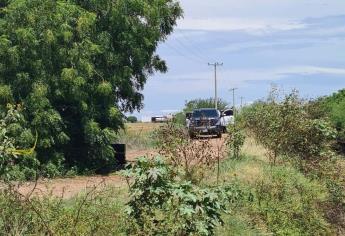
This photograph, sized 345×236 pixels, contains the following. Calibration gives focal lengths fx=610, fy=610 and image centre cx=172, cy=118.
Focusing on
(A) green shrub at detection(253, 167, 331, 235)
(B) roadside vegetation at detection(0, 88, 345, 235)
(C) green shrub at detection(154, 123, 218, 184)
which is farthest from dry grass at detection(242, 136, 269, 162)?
(C) green shrub at detection(154, 123, 218, 184)

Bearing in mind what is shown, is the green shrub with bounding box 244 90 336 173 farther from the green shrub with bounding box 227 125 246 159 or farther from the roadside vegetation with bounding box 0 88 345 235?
the green shrub with bounding box 227 125 246 159

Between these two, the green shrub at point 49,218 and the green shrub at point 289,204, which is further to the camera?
the green shrub at point 289,204

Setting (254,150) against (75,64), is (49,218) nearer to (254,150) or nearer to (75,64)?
(75,64)

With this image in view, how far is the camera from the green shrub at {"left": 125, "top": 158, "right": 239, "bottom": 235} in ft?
24.7

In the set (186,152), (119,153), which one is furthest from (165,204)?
(119,153)

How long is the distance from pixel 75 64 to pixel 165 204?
10.2 m

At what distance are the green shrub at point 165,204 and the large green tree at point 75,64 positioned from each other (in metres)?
9.34

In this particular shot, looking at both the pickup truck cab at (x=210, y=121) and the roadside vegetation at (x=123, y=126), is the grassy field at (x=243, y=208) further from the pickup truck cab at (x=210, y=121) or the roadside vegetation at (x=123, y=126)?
the pickup truck cab at (x=210, y=121)

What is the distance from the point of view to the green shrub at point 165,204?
754 centimetres

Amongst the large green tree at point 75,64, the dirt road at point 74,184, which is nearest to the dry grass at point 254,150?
the dirt road at point 74,184

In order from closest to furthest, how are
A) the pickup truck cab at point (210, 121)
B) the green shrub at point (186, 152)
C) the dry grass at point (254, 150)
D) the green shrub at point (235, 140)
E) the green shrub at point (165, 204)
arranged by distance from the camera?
the green shrub at point (165, 204), the green shrub at point (186, 152), the green shrub at point (235, 140), the dry grass at point (254, 150), the pickup truck cab at point (210, 121)

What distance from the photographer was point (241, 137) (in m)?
18.0

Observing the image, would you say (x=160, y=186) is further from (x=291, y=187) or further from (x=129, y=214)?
(x=291, y=187)

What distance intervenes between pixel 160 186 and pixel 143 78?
13896mm
